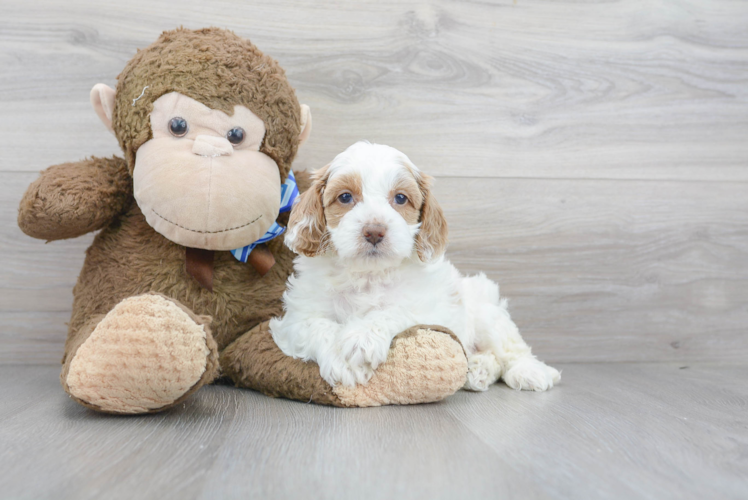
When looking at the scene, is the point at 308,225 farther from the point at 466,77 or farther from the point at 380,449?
the point at 466,77

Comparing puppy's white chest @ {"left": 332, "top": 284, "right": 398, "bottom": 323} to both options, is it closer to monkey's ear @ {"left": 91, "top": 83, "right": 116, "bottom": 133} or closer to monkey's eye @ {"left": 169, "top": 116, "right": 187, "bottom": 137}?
monkey's eye @ {"left": 169, "top": 116, "right": 187, "bottom": 137}

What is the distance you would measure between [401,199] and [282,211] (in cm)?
40

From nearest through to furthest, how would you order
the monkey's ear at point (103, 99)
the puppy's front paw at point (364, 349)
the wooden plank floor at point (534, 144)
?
1. the puppy's front paw at point (364, 349)
2. the monkey's ear at point (103, 99)
3. the wooden plank floor at point (534, 144)

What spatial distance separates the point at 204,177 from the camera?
1355mm

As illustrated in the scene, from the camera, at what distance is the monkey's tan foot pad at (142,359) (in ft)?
3.68

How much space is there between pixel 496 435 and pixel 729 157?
1.63 meters

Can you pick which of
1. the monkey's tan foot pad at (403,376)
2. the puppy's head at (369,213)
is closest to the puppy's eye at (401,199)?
the puppy's head at (369,213)

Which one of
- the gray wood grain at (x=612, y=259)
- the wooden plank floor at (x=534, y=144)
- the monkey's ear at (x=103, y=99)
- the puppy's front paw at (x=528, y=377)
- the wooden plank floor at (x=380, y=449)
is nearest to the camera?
the wooden plank floor at (x=380, y=449)

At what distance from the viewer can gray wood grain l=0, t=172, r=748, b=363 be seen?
81.3 inches

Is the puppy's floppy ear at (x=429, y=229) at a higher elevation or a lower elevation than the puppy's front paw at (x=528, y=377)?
higher

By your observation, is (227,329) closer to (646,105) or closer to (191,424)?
(191,424)

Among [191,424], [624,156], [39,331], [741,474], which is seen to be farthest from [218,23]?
[741,474]

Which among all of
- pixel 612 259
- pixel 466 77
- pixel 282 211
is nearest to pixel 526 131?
pixel 466 77

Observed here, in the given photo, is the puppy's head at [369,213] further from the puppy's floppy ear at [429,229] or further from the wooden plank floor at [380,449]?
the wooden plank floor at [380,449]
